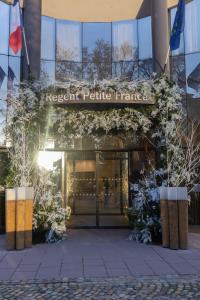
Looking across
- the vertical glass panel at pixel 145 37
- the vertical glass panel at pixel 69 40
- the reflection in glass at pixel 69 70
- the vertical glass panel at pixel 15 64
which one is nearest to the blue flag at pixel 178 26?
the vertical glass panel at pixel 145 37

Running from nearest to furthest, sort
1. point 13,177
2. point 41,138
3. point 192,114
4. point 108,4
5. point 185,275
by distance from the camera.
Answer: point 185,275
point 13,177
point 41,138
point 192,114
point 108,4

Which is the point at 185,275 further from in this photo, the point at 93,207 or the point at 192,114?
the point at 192,114

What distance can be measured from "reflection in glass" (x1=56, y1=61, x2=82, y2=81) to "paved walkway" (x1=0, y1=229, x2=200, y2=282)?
784 centimetres

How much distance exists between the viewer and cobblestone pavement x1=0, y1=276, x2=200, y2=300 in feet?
16.7

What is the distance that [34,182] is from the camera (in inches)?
360

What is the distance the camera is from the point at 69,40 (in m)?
15.3

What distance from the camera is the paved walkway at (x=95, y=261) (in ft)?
20.5

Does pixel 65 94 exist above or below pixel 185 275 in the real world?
above

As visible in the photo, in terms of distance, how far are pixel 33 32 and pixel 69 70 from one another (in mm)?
4232

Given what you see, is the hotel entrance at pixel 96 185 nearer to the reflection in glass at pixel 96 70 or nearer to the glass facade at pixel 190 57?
the reflection in glass at pixel 96 70

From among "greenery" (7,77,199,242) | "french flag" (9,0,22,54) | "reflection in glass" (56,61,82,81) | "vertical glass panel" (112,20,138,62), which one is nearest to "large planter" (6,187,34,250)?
"greenery" (7,77,199,242)

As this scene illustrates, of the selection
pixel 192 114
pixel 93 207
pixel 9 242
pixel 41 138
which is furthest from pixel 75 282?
pixel 192 114

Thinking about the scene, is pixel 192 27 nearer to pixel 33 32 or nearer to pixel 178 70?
pixel 178 70

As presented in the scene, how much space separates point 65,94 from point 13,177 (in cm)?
247
